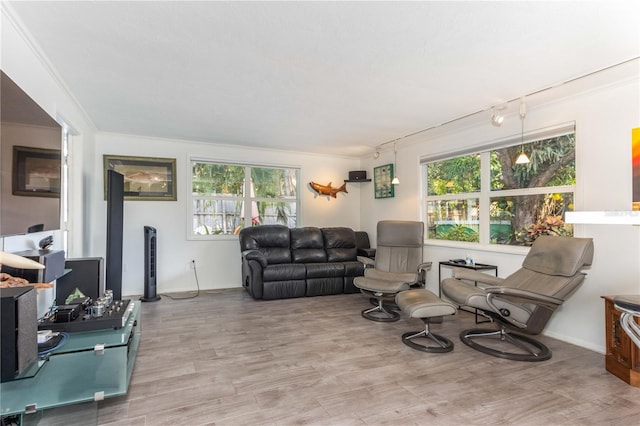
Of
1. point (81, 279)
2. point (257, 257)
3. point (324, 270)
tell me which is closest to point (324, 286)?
point (324, 270)

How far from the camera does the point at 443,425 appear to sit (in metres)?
1.77

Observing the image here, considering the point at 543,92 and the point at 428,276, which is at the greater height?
the point at 543,92

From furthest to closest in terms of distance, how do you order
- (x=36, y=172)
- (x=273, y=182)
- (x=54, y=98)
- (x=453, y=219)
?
1. (x=273, y=182)
2. (x=453, y=219)
3. (x=54, y=98)
4. (x=36, y=172)

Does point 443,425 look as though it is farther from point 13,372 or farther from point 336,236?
point 336,236

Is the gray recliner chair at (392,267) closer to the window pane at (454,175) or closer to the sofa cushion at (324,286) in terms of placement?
the sofa cushion at (324,286)

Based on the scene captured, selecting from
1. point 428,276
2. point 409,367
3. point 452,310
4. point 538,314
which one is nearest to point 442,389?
point 409,367

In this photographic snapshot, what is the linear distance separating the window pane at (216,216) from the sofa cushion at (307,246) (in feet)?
3.48

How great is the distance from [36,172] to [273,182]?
13.4 feet

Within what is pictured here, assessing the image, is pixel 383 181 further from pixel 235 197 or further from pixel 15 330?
pixel 15 330

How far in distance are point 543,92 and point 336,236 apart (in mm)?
3482

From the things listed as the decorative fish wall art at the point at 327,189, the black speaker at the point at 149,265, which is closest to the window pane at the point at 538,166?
the decorative fish wall art at the point at 327,189

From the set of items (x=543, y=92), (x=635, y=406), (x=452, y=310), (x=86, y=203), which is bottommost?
(x=635, y=406)

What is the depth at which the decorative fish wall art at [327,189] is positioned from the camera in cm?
601

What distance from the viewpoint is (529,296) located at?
2488 mm
